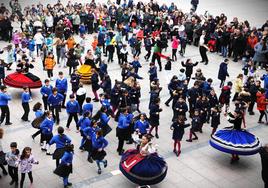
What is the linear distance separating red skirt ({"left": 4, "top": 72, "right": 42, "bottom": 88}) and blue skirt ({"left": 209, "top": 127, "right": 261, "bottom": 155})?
8.15m

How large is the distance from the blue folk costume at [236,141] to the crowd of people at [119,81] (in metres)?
0.06

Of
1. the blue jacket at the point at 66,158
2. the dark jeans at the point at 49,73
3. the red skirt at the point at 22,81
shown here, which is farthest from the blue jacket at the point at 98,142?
the dark jeans at the point at 49,73

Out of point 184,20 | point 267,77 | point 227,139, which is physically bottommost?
point 227,139

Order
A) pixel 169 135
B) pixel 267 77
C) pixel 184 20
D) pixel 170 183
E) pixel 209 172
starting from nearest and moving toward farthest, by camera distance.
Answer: pixel 170 183 < pixel 209 172 < pixel 169 135 < pixel 267 77 < pixel 184 20

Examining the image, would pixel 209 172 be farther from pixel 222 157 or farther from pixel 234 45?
pixel 234 45

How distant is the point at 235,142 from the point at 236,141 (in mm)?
57

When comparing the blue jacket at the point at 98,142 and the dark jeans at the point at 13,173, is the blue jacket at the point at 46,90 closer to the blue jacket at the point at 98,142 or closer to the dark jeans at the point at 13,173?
the blue jacket at the point at 98,142

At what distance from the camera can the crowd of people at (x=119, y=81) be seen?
39.7 feet

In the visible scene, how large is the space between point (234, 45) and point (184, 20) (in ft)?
16.7

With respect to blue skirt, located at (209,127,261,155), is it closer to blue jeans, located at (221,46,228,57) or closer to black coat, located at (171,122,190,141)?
black coat, located at (171,122,190,141)

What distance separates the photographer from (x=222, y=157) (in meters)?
13.3

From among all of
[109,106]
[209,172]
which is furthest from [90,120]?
[209,172]

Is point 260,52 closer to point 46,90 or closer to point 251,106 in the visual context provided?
point 251,106

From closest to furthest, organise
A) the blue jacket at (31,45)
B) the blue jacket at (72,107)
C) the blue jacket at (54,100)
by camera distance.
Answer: the blue jacket at (72,107) < the blue jacket at (54,100) < the blue jacket at (31,45)
